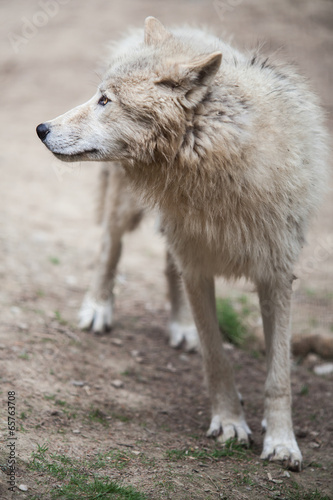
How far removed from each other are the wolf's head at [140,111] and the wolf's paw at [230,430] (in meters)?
1.77

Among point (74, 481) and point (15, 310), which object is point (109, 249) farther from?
point (74, 481)

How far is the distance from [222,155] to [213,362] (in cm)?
147

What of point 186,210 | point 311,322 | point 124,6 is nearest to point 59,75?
point 124,6

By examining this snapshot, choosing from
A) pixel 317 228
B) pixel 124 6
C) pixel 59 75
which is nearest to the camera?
pixel 317 228

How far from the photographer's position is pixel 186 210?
3.25 meters

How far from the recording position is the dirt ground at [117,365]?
121 inches

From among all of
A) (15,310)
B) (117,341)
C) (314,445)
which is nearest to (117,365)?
(117,341)

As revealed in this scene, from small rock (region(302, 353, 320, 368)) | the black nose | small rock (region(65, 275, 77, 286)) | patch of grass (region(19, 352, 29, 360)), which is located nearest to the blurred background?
small rock (region(65, 275, 77, 286))

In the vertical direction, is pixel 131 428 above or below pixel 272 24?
below

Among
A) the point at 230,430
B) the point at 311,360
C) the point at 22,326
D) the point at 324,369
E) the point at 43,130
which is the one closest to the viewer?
the point at 43,130

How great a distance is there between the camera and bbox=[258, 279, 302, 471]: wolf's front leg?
11.4 feet

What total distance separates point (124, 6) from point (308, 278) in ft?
34.3

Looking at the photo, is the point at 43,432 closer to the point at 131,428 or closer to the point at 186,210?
the point at 131,428

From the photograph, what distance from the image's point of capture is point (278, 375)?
3545 millimetres
